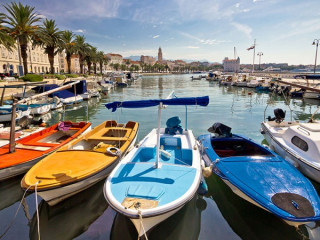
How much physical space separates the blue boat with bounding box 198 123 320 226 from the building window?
157 cm

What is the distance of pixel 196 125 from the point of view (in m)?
17.6

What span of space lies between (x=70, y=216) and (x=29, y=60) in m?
76.1

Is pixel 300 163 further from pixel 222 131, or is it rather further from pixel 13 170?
pixel 13 170

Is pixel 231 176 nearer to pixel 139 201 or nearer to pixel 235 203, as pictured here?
pixel 235 203

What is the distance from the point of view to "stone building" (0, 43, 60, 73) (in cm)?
5269

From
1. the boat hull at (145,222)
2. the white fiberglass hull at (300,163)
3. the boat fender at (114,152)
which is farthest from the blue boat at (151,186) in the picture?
the white fiberglass hull at (300,163)

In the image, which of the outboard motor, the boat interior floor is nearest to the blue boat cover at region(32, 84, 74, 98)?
the outboard motor

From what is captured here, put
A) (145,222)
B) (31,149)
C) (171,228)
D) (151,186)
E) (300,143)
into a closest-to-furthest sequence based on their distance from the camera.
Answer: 1. (145,222)
2. (151,186)
3. (171,228)
4. (300,143)
5. (31,149)

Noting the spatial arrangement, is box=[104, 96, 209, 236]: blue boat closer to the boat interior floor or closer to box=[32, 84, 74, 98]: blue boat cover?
the boat interior floor

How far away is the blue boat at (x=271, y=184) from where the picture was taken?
489cm

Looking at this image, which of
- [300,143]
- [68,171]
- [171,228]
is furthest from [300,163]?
[68,171]

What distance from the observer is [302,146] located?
833 centimetres


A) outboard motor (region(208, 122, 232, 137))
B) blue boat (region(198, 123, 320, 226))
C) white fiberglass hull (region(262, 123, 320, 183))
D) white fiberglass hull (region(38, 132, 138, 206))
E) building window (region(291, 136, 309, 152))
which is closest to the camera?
blue boat (region(198, 123, 320, 226))

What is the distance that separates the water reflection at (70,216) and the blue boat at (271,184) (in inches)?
178
